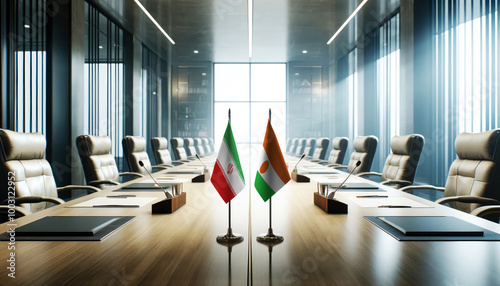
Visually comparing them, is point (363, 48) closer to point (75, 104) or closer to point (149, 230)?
point (75, 104)

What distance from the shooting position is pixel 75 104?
17.1 feet

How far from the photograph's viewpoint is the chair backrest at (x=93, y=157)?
3102mm

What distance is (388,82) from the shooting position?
22.0 feet

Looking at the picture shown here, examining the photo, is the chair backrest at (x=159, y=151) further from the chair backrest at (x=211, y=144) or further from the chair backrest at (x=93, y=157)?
the chair backrest at (x=211, y=144)

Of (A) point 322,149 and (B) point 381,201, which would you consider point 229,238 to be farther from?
(A) point 322,149

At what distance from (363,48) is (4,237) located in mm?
8227

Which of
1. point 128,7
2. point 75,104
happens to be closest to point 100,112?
point 75,104

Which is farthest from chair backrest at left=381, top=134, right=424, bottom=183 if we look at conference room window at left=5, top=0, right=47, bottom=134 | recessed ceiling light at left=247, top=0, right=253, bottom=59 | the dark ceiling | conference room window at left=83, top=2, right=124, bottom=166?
conference room window at left=83, top=2, right=124, bottom=166

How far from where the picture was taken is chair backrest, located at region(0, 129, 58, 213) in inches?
83.2

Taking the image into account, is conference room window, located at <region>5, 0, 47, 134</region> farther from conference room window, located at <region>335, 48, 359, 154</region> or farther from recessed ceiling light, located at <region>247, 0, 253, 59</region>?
conference room window, located at <region>335, 48, 359, 154</region>

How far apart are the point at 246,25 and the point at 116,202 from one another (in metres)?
6.18

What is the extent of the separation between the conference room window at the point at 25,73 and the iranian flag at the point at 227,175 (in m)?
4.08

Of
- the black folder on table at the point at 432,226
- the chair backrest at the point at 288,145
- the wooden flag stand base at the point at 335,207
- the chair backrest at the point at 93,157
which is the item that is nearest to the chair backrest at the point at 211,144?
the chair backrest at the point at 288,145

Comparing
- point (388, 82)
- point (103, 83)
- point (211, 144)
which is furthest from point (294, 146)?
point (103, 83)
